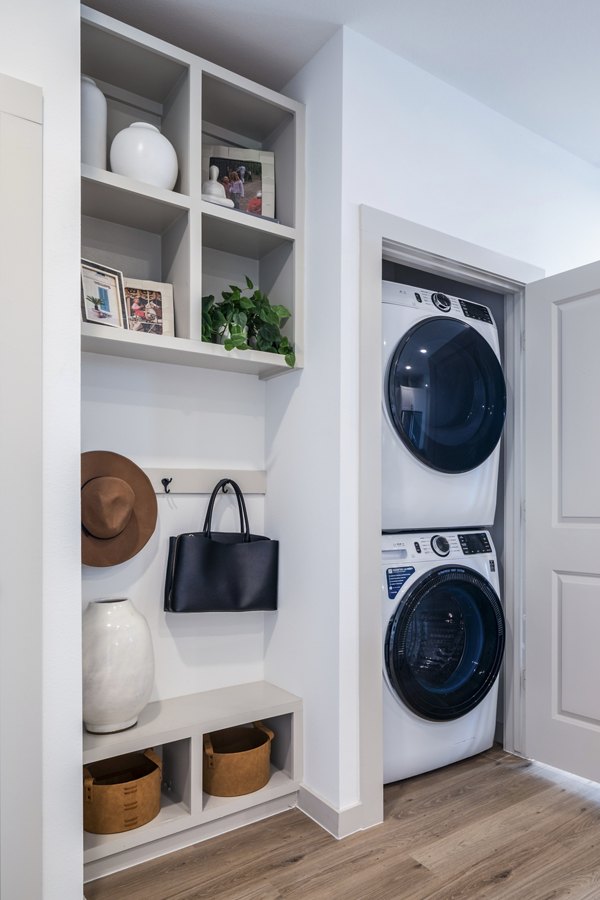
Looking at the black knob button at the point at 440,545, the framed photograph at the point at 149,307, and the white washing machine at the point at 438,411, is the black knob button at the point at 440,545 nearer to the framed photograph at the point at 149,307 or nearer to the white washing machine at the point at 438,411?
the white washing machine at the point at 438,411

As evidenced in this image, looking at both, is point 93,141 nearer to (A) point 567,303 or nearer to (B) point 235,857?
(A) point 567,303

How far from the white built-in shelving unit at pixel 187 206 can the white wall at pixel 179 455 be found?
0.29ft

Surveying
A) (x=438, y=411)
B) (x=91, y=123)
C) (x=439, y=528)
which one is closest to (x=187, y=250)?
(x=91, y=123)

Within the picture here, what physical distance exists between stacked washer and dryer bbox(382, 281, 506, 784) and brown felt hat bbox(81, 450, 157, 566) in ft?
2.69

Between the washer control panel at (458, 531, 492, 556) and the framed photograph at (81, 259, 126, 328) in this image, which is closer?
the framed photograph at (81, 259, 126, 328)

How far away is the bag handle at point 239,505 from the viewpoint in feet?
6.95

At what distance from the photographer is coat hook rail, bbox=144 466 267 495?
2.12 m

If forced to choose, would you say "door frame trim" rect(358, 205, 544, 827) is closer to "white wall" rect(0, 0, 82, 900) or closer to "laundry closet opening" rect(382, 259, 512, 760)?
"laundry closet opening" rect(382, 259, 512, 760)

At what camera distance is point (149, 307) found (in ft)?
6.37

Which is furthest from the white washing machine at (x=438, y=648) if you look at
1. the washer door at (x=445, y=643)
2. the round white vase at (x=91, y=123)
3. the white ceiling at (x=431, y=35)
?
the white ceiling at (x=431, y=35)

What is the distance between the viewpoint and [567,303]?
93.1 inches

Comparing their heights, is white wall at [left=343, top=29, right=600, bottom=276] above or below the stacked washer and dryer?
above

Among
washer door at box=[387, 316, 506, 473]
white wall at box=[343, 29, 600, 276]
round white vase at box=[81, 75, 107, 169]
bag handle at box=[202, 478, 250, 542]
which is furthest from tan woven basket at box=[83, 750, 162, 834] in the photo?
round white vase at box=[81, 75, 107, 169]

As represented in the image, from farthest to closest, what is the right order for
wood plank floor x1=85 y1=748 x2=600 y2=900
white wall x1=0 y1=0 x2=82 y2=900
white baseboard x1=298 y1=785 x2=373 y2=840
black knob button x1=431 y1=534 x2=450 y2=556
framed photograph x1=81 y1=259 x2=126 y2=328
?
1. black knob button x1=431 y1=534 x2=450 y2=556
2. white baseboard x1=298 y1=785 x2=373 y2=840
3. framed photograph x1=81 y1=259 x2=126 y2=328
4. wood plank floor x1=85 y1=748 x2=600 y2=900
5. white wall x1=0 y1=0 x2=82 y2=900
